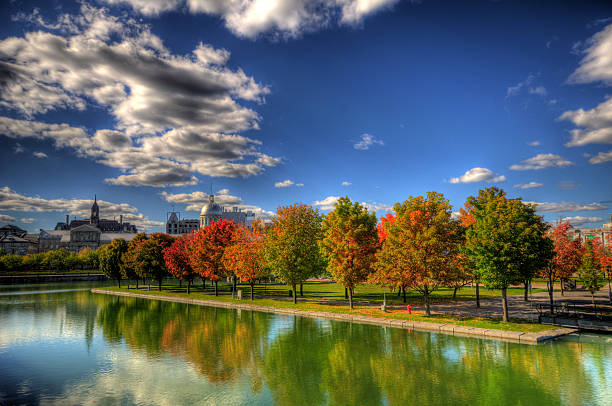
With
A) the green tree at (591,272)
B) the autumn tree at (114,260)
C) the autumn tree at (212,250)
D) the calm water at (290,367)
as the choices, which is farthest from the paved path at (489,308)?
the autumn tree at (114,260)

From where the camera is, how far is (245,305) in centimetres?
4356

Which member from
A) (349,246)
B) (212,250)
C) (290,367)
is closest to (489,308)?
(349,246)

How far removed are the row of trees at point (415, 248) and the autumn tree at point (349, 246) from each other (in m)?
0.10

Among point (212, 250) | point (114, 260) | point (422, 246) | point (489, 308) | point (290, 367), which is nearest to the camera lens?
point (290, 367)

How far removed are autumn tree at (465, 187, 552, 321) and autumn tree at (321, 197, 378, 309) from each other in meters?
11.4

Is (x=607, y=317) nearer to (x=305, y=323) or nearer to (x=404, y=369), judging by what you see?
(x=404, y=369)

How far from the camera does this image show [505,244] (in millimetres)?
26984

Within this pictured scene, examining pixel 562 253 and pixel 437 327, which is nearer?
pixel 437 327

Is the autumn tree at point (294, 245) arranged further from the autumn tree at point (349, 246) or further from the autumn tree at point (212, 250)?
the autumn tree at point (212, 250)

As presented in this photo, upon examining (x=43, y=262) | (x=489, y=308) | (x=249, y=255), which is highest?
Result: (x=249, y=255)

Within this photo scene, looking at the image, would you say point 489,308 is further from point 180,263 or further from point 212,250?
point 180,263

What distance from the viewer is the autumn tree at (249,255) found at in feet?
152

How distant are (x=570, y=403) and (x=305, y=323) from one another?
2093 cm

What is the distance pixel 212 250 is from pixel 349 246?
82.7 ft
